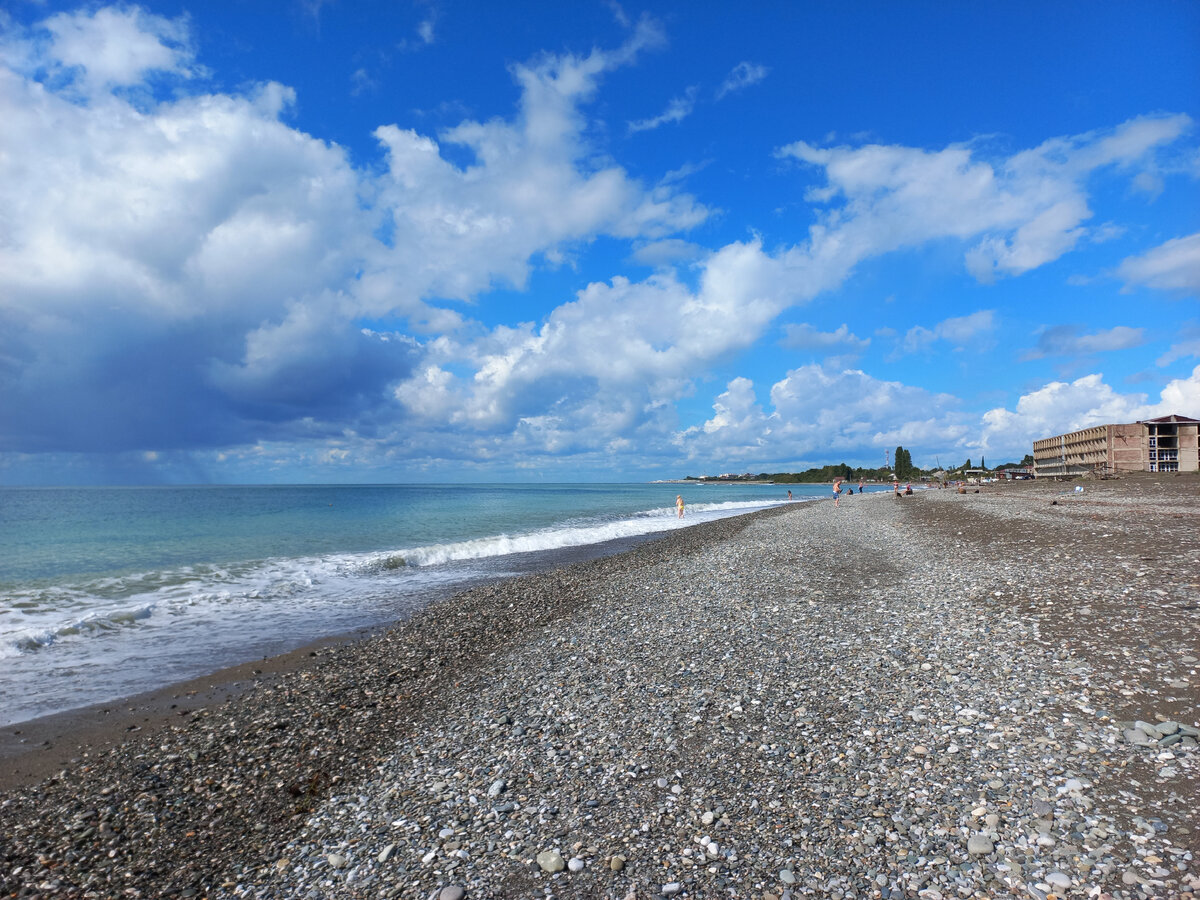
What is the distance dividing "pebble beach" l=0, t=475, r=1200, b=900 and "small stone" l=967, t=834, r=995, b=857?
21 mm

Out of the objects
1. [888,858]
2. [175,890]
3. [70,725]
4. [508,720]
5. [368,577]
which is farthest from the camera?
[368,577]

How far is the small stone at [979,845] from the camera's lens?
15.4 feet

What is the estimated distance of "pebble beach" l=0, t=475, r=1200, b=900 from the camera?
15.8ft

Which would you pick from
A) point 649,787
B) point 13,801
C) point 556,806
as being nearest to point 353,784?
point 556,806

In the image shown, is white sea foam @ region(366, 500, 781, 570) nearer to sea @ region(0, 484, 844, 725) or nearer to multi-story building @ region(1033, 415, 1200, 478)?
sea @ region(0, 484, 844, 725)

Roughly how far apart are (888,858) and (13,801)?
A: 984 centimetres

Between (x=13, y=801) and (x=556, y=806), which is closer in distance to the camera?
(x=556, y=806)

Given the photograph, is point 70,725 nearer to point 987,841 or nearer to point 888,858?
point 888,858

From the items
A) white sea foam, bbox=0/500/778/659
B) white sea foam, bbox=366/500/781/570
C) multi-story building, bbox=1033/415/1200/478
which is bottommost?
Answer: white sea foam, bbox=366/500/781/570

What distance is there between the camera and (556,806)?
5.84 m

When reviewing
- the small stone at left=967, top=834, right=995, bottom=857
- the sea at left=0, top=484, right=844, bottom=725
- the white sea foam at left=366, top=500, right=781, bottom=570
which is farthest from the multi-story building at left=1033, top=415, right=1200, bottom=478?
the small stone at left=967, top=834, right=995, bottom=857

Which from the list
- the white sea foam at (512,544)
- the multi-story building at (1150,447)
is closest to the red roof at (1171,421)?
the multi-story building at (1150,447)

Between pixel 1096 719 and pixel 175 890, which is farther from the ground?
pixel 1096 719

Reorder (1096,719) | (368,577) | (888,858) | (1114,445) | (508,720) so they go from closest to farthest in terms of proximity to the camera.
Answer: (888,858), (1096,719), (508,720), (368,577), (1114,445)
